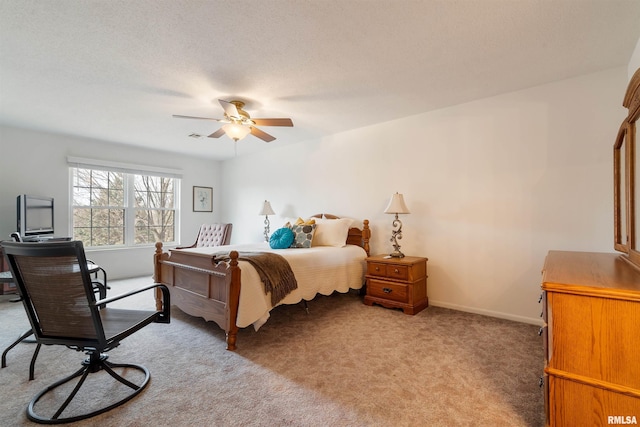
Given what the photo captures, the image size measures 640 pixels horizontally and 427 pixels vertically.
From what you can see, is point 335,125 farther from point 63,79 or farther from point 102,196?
point 102,196

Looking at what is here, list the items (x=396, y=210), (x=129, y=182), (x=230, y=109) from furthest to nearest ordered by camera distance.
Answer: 1. (x=129, y=182)
2. (x=396, y=210)
3. (x=230, y=109)

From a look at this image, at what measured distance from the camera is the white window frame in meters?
4.78

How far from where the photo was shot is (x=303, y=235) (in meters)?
4.01

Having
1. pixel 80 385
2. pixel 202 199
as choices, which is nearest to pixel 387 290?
pixel 80 385

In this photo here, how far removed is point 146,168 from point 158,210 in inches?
33.7

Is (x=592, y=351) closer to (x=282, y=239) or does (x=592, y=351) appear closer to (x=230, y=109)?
(x=230, y=109)

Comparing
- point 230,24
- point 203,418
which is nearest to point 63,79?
point 230,24

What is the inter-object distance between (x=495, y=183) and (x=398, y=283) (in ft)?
5.02

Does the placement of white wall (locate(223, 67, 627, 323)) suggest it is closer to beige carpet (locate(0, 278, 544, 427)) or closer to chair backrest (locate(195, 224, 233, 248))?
beige carpet (locate(0, 278, 544, 427))

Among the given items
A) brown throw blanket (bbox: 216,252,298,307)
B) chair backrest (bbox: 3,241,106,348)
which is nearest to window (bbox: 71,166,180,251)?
brown throw blanket (bbox: 216,252,298,307)

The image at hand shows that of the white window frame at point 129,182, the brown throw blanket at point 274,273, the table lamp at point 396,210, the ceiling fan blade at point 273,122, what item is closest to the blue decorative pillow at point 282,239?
the brown throw blanket at point 274,273

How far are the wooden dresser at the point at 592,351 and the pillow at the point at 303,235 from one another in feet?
9.56

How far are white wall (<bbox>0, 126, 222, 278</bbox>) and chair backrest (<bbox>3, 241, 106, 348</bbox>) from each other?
12.5 ft

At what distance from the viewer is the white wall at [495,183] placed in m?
2.69
